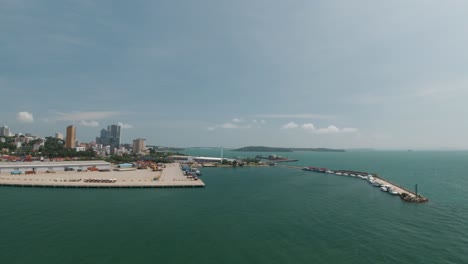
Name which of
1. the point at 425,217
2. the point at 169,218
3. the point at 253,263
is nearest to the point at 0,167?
the point at 169,218

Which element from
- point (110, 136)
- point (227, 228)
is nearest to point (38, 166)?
point (227, 228)

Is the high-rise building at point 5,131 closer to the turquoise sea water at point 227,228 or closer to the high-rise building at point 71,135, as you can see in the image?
the high-rise building at point 71,135

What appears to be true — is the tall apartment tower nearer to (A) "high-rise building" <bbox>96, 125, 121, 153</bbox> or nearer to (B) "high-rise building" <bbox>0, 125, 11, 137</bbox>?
(A) "high-rise building" <bbox>96, 125, 121, 153</bbox>

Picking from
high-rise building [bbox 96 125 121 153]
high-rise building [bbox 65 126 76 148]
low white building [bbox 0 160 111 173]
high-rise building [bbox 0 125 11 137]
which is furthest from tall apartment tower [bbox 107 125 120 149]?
low white building [bbox 0 160 111 173]

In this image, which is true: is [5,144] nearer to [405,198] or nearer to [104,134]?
[104,134]

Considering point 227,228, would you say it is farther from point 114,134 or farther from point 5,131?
point 5,131

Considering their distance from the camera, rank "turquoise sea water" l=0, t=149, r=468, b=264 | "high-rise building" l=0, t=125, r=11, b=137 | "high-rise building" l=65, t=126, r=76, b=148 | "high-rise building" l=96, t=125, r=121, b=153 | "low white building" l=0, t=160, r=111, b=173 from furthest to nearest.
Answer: "high-rise building" l=96, t=125, r=121, b=153 < "high-rise building" l=0, t=125, r=11, b=137 < "high-rise building" l=65, t=126, r=76, b=148 < "low white building" l=0, t=160, r=111, b=173 < "turquoise sea water" l=0, t=149, r=468, b=264

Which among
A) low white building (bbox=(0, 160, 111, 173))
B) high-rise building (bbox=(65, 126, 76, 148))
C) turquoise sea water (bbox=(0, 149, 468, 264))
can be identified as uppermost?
high-rise building (bbox=(65, 126, 76, 148))

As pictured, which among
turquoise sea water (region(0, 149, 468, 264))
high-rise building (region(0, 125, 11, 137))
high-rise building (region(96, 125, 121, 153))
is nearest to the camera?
turquoise sea water (region(0, 149, 468, 264))
